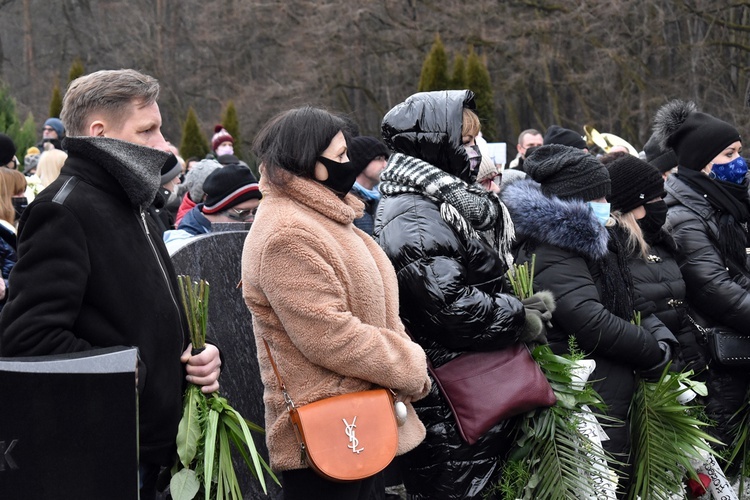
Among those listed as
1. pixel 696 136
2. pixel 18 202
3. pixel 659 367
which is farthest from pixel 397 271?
pixel 18 202

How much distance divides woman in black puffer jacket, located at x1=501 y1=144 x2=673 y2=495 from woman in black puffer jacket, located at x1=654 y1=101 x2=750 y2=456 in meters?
0.70

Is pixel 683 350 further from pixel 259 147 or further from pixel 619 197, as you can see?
pixel 259 147

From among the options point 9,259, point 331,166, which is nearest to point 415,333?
point 331,166

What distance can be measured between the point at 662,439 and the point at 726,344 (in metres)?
0.99

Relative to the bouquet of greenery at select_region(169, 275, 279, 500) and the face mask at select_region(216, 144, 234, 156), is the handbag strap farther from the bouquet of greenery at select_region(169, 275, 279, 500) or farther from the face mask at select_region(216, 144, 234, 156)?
the face mask at select_region(216, 144, 234, 156)

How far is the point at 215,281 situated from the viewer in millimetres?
4238

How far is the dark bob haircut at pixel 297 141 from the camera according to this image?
3311 mm

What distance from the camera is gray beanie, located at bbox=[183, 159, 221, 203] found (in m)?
7.32

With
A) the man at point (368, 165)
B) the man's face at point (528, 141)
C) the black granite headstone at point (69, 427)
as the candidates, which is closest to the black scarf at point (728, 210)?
the man at point (368, 165)

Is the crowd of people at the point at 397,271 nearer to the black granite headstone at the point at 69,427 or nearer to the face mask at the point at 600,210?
the face mask at the point at 600,210

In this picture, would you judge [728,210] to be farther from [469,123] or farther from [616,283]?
[469,123]

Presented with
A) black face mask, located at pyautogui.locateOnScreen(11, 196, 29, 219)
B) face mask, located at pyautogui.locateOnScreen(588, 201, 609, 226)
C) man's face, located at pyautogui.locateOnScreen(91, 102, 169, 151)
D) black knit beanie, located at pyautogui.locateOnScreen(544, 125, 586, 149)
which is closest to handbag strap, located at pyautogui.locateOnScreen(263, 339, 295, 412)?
man's face, located at pyautogui.locateOnScreen(91, 102, 169, 151)

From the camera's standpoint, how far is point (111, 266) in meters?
2.83

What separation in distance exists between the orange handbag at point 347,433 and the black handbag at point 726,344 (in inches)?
96.3
